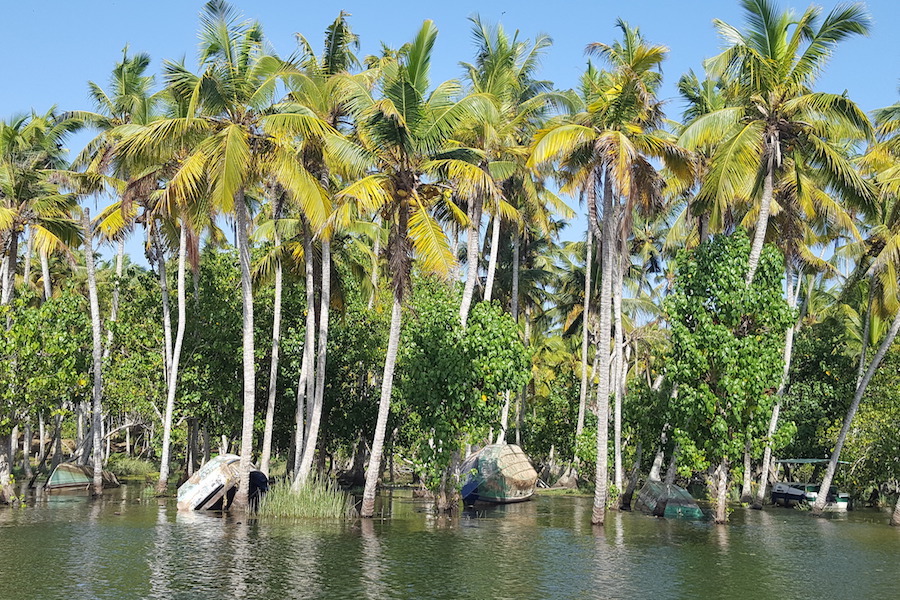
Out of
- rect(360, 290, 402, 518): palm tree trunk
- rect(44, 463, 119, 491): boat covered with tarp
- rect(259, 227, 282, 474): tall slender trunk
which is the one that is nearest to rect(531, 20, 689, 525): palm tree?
rect(360, 290, 402, 518): palm tree trunk

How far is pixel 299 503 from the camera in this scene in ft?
81.1

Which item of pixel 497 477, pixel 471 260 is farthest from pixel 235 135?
Answer: pixel 497 477

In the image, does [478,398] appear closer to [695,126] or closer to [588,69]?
[695,126]

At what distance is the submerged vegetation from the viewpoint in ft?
77.9

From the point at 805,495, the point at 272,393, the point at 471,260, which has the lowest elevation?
the point at 805,495

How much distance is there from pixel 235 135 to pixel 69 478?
1898cm

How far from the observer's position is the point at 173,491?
120 ft

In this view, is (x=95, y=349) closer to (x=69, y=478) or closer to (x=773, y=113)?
(x=69, y=478)

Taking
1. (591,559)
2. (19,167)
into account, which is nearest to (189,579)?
(591,559)

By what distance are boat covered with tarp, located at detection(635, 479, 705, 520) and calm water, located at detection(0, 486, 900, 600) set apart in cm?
241

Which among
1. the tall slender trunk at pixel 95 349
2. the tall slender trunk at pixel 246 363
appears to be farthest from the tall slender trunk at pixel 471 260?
the tall slender trunk at pixel 95 349

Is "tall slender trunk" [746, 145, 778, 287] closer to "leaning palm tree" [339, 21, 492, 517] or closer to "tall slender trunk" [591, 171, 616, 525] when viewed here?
"tall slender trunk" [591, 171, 616, 525]

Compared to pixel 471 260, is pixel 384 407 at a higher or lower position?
lower

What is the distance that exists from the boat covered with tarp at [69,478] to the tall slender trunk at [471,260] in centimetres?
1620
